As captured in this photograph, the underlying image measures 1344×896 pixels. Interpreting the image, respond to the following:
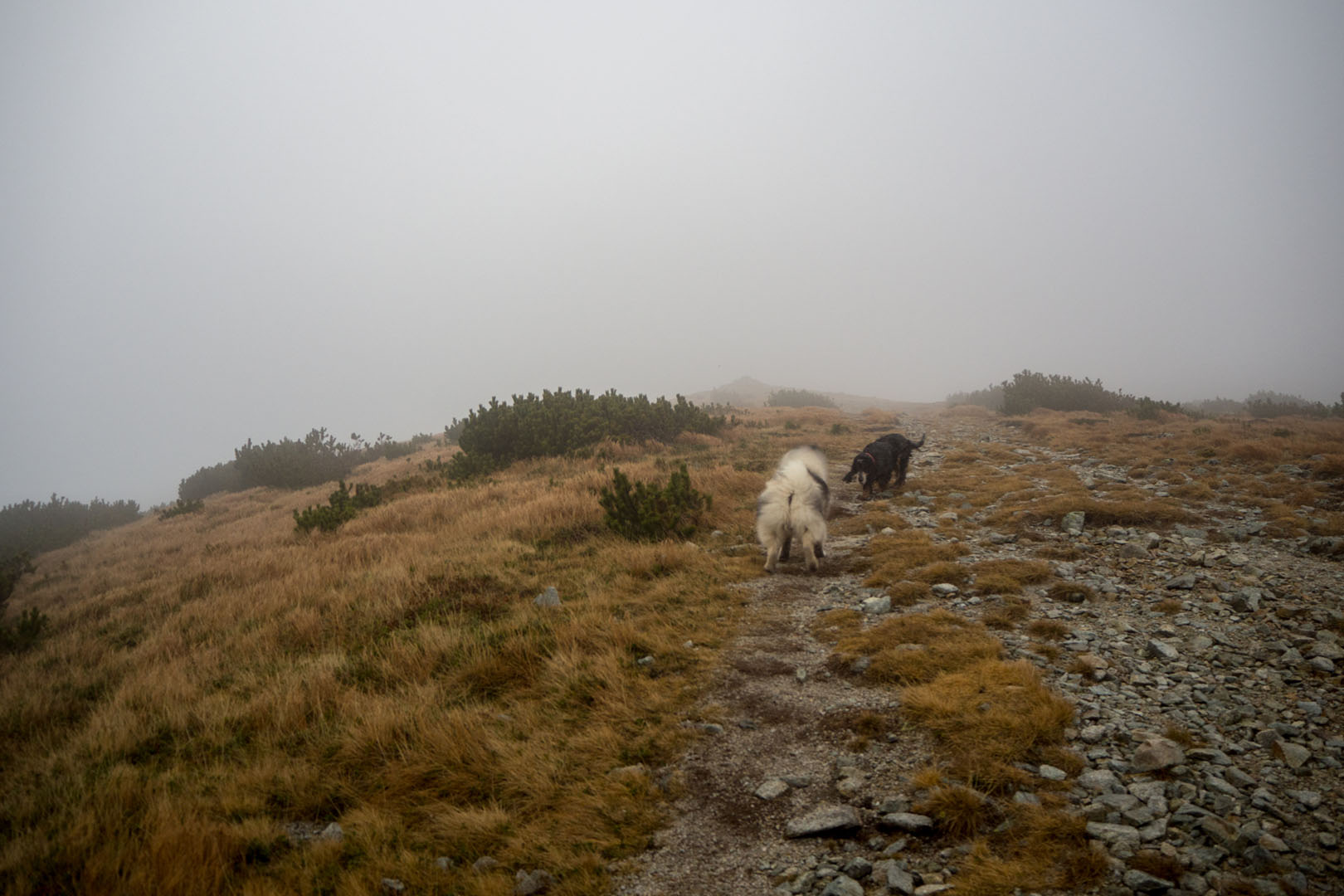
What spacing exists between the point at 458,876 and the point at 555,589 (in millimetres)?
3791

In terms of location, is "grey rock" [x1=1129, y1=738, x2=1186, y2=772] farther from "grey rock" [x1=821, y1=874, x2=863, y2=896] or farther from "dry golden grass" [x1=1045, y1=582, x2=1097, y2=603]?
"dry golden grass" [x1=1045, y1=582, x2=1097, y2=603]

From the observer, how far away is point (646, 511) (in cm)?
895

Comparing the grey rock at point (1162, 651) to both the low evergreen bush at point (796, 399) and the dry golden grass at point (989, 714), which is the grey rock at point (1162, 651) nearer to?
the dry golden grass at point (989, 714)

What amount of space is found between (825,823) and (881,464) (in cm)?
908

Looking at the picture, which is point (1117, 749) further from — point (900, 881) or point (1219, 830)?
point (900, 881)

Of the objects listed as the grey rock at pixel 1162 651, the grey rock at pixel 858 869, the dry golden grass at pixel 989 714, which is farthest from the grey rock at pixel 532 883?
the grey rock at pixel 1162 651

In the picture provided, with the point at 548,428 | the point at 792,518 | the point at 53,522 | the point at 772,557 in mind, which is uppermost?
the point at 548,428

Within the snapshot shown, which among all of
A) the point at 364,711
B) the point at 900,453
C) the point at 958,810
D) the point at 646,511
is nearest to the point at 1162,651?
the point at 958,810

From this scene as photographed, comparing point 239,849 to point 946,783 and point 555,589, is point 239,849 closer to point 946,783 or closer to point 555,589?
point 555,589

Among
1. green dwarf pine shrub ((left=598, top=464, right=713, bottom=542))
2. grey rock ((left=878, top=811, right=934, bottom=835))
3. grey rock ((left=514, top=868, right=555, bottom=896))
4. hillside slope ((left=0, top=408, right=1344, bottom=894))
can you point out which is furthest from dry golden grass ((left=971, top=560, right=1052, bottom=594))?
grey rock ((left=514, top=868, right=555, bottom=896))

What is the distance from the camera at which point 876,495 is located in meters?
11.5

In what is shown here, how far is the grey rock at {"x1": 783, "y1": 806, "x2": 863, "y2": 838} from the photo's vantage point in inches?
126

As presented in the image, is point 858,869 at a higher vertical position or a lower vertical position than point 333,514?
lower

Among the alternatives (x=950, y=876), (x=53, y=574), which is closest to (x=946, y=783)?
(x=950, y=876)
